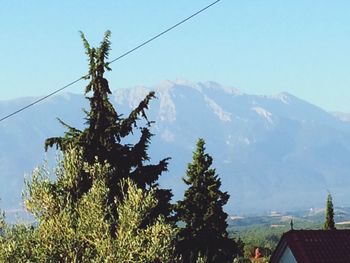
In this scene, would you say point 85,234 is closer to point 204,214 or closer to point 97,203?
point 97,203

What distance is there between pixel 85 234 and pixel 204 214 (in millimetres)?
22698

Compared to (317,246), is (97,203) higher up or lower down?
higher up

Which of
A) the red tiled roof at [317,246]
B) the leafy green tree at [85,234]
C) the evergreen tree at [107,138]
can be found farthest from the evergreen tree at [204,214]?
the leafy green tree at [85,234]

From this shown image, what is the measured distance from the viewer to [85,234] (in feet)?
78.7

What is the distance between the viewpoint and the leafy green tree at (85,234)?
23.5 metres

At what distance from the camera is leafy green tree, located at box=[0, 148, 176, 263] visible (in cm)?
2345

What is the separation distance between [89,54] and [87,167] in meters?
5.75

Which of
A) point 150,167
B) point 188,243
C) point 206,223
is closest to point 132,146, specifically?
point 150,167

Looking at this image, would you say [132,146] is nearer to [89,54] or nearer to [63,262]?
[89,54]

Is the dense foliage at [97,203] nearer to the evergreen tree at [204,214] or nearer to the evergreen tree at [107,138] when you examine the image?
the evergreen tree at [107,138]

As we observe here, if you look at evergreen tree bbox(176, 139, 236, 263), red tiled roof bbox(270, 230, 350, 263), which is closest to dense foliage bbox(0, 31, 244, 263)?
red tiled roof bbox(270, 230, 350, 263)

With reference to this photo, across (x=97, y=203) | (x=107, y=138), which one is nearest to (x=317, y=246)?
(x=107, y=138)

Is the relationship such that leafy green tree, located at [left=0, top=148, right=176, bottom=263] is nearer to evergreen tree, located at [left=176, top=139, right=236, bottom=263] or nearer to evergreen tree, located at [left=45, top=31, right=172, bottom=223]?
evergreen tree, located at [left=45, top=31, right=172, bottom=223]

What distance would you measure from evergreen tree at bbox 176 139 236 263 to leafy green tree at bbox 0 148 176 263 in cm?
1722
